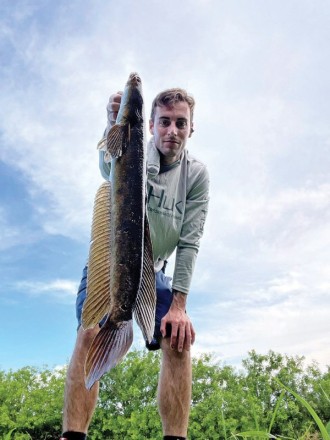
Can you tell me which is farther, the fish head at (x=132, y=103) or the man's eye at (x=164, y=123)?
the man's eye at (x=164, y=123)

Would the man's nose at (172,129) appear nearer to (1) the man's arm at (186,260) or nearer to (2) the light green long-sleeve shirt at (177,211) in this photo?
(2) the light green long-sleeve shirt at (177,211)

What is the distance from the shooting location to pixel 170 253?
4.52 meters

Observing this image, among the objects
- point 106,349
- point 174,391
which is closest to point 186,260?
point 174,391

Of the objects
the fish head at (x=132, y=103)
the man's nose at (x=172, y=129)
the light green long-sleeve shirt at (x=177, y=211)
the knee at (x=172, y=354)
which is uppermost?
the man's nose at (x=172, y=129)

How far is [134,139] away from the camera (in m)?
2.28

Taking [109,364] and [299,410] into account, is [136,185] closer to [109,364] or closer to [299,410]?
[109,364]

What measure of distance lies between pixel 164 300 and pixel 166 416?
89 centimetres

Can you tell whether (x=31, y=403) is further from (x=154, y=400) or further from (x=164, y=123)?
(x=164, y=123)

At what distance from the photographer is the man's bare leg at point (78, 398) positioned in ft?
11.7

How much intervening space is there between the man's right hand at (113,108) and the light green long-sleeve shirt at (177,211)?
1457 mm

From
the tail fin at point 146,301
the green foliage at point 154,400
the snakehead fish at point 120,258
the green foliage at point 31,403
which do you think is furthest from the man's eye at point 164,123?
the green foliage at point 31,403

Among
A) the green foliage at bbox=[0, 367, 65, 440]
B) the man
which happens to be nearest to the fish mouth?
the man

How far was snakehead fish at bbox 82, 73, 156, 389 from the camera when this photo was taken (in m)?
2.05

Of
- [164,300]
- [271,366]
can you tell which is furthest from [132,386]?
[164,300]
